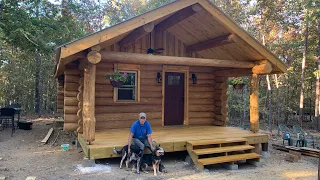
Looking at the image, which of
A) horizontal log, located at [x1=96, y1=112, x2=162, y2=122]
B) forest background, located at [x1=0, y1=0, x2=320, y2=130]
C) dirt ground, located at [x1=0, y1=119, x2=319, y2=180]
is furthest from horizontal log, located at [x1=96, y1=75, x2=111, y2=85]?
forest background, located at [x1=0, y1=0, x2=320, y2=130]

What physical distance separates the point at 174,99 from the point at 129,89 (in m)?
1.71

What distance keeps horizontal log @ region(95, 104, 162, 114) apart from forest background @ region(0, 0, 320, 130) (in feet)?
14.3

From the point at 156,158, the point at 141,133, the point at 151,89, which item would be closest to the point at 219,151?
the point at 156,158

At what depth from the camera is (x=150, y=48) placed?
7.87 m

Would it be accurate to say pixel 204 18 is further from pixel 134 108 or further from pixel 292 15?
pixel 292 15

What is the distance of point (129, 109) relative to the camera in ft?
26.6

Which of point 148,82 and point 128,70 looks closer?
point 128,70

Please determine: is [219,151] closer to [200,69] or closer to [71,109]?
[200,69]

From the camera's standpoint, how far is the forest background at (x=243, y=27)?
10844 mm

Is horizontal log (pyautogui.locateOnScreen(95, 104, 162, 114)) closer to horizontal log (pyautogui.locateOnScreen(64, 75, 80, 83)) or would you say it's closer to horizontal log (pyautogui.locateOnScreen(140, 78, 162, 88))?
horizontal log (pyautogui.locateOnScreen(140, 78, 162, 88))

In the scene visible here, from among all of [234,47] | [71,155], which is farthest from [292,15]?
[71,155]

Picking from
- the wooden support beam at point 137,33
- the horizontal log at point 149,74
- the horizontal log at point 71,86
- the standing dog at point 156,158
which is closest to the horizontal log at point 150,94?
the horizontal log at point 149,74

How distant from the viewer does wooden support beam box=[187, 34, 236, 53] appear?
6.76 meters

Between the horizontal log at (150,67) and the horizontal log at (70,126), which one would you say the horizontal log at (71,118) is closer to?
the horizontal log at (70,126)
